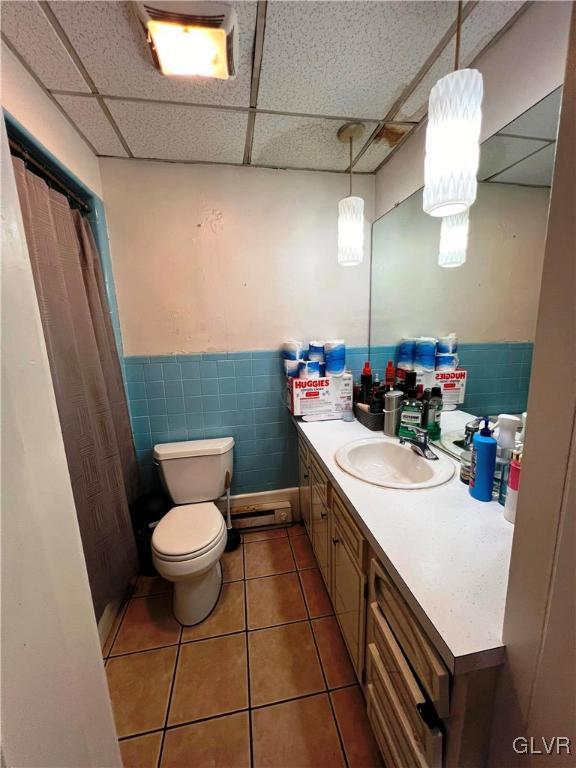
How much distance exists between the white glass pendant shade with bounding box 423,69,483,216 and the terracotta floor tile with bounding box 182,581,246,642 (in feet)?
6.17

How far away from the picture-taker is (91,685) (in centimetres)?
56

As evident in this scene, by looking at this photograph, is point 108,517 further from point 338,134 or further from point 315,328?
point 338,134

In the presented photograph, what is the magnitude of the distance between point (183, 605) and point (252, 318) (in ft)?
5.03

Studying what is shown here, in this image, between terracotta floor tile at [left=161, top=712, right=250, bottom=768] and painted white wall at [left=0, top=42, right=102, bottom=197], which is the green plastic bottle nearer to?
terracotta floor tile at [left=161, top=712, right=250, bottom=768]

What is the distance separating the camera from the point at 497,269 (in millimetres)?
1038

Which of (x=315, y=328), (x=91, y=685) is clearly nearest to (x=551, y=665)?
(x=91, y=685)

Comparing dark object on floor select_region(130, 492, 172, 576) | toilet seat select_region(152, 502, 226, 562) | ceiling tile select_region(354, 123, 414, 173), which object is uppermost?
ceiling tile select_region(354, 123, 414, 173)

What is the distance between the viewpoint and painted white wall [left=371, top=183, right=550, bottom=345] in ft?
3.04

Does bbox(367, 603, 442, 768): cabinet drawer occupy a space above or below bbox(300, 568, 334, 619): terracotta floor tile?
above

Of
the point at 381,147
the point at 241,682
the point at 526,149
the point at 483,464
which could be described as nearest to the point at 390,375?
the point at 483,464

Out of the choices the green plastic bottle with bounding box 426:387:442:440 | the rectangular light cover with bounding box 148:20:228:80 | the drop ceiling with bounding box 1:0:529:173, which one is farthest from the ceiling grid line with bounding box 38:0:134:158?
the green plastic bottle with bounding box 426:387:442:440

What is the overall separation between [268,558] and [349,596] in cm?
81

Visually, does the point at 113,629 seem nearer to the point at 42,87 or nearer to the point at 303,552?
the point at 303,552

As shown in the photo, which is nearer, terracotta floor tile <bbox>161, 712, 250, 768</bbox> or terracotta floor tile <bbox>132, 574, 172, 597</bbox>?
terracotta floor tile <bbox>161, 712, 250, 768</bbox>
